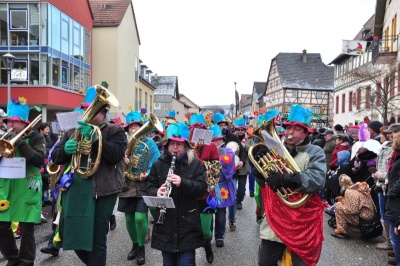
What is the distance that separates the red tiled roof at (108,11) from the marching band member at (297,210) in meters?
27.7

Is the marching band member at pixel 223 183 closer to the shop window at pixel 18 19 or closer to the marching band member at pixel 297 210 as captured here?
the marching band member at pixel 297 210

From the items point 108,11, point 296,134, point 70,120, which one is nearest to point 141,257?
point 70,120

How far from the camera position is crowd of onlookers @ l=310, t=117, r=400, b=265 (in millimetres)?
5109

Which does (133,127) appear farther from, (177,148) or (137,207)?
(177,148)

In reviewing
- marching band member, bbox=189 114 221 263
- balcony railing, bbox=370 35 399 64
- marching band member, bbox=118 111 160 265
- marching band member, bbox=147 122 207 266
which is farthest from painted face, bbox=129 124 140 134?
balcony railing, bbox=370 35 399 64

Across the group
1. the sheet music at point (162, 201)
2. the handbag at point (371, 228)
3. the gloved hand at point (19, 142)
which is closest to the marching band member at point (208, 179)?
the sheet music at point (162, 201)

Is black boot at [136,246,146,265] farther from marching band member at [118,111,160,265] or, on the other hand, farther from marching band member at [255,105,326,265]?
marching band member at [255,105,326,265]

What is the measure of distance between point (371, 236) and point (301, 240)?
12.1 ft

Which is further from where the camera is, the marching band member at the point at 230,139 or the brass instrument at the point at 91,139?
the marching band member at the point at 230,139

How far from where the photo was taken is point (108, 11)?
30.7 meters

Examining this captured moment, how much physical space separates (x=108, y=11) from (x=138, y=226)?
27751mm

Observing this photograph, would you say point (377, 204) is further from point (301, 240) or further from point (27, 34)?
point (27, 34)

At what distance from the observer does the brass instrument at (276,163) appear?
370 centimetres

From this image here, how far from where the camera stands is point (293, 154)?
3.95m
